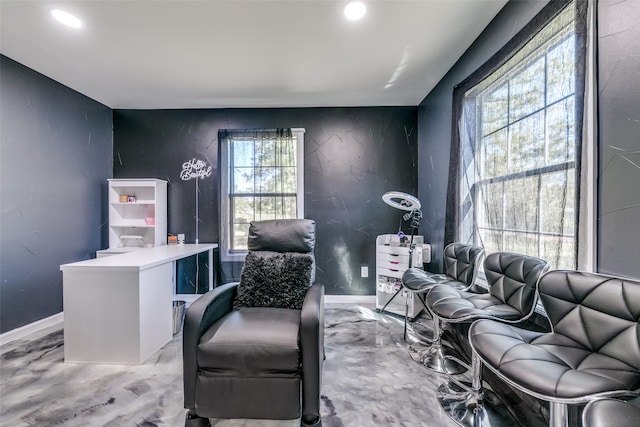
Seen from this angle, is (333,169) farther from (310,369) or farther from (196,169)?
(310,369)

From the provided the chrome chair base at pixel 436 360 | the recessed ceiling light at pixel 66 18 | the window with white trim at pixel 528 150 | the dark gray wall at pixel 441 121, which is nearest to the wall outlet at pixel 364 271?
the dark gray wall at pixel 441 121

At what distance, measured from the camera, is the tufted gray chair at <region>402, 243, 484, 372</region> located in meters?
Result: 2.04

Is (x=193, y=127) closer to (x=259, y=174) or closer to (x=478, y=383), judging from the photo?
(x=259, y=174)

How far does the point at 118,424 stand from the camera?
1.47 m

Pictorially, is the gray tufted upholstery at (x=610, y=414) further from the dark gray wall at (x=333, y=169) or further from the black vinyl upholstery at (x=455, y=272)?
the dark gray wall at (x=333, y=169)

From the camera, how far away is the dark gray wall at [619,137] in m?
1.09

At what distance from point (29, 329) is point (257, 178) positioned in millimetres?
2559

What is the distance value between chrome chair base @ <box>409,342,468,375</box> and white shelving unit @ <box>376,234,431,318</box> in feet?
2.24

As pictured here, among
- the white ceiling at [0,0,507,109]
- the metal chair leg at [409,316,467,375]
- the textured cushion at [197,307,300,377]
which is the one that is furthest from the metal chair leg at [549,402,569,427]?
the white ceiling at [0,0,507,109]

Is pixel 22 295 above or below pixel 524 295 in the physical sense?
below

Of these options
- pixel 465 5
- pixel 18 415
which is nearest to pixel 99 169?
pixel 18 415

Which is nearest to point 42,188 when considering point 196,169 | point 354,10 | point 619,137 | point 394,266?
point 196,169

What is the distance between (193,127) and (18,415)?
2968 mm

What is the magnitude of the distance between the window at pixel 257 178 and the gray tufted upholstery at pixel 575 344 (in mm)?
2576
